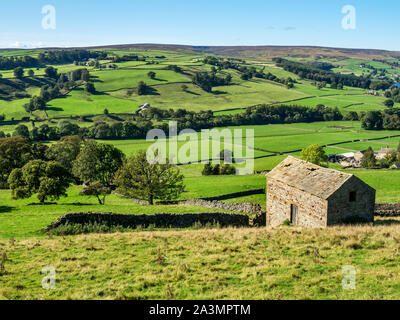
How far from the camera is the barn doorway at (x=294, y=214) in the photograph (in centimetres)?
2716

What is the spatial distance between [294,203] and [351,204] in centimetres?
414

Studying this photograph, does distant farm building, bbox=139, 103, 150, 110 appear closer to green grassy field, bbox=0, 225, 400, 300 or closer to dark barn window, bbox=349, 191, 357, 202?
dark barn window, bbox=349, 191, 357, 202

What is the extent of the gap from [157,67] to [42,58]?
67.5 m

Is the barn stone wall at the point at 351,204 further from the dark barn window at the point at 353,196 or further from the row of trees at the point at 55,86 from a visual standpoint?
the row of trees at the point at 55,86

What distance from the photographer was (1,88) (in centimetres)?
13725

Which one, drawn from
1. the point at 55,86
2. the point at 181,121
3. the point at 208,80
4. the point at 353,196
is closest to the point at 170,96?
the point at 208,80

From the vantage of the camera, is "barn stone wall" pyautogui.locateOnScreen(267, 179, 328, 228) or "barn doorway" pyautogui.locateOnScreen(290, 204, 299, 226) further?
"barn doorway" pyautogui.locateOnScreen(290, 204, 299, 226)

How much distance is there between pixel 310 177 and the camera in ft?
88.7

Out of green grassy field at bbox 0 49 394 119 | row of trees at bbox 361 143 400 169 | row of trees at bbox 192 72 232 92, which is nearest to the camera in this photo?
row of trees at bbox 361 143 400 169

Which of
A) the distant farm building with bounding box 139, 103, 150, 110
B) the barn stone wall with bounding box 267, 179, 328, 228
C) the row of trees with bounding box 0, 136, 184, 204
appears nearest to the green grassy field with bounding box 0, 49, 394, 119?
the distant farm building with bounding box 139, 103, 150, 110

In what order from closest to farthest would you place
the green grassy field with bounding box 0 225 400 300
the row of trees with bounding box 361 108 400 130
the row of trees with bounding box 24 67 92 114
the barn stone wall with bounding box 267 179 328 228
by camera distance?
the green grassy field with bounding box 0 225 400 300 < the barn stone wall with bounding box 267 179 328 228 < the row of trees with bounding box 361 108 400 130 < the row of trees with bounding box 24 67 92 114

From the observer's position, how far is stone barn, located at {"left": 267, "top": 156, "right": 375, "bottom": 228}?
80.9ft

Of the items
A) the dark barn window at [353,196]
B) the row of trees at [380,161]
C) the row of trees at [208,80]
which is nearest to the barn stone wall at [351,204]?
the dark barn window at [353,196]

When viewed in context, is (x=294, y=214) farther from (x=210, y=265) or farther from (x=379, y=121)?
(x=379, y=121)
